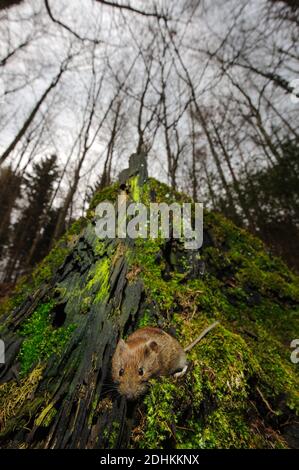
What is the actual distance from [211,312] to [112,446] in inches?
73.1

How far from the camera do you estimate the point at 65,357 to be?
98.3 inches

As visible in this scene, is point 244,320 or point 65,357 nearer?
point 65,357

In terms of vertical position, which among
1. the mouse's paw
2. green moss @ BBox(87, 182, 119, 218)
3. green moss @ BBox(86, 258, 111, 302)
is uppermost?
green moss @ BBox(87, 182, 119, 218)

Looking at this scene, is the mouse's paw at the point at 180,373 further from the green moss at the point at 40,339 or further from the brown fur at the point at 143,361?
the green moss at the point at 40,339

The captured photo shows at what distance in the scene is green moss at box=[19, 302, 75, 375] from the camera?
103 inches

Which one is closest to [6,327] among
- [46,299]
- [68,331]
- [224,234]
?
[46,299]

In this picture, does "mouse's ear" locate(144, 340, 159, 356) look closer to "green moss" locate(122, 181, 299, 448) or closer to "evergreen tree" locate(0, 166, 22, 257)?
"green moss" locate(122, 181, 299, 448)

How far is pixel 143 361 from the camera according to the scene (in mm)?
2312

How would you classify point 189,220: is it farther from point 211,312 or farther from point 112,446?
point 112,446

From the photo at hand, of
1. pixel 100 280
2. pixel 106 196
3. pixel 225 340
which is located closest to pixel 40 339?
pixel 100 280

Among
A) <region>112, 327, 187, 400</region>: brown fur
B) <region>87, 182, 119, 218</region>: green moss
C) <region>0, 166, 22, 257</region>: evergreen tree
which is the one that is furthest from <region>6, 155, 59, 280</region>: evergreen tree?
<region>112, 327, 187, 400</region>: brown fur

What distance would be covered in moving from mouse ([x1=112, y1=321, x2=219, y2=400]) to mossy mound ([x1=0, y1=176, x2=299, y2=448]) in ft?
0.31

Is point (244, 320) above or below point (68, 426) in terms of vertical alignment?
above

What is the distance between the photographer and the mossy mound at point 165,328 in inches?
77.2
